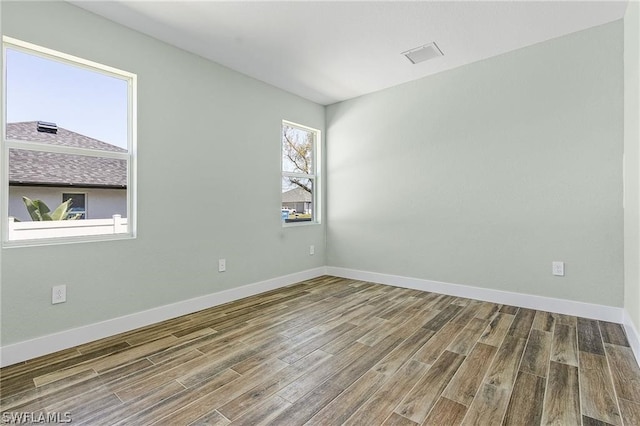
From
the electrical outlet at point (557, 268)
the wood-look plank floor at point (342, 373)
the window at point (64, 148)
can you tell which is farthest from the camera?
the electrical outlet at point (557, 268)

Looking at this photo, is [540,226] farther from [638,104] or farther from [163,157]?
[163,157]

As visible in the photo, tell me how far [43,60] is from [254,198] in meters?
2.11

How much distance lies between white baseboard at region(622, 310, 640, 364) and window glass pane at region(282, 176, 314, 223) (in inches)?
134

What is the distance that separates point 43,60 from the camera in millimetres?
2254

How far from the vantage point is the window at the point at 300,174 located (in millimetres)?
4172

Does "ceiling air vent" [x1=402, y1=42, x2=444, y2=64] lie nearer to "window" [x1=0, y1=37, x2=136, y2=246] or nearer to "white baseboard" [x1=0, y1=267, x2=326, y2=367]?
"window" [x1=0, y1=37, x2=136, y2=246]

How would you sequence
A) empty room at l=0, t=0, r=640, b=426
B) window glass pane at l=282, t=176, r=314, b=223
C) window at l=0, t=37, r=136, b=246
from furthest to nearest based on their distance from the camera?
window glass pane at l=282, t=176, r=314, b=223 → window at l=0, t=37, r=136, b=246 → empty room at l=0, t=0, r=640, b=426

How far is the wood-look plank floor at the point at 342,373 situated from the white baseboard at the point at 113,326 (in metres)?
0.08

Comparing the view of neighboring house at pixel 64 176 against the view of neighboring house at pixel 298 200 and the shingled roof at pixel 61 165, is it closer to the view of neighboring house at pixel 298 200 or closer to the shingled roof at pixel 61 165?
the shingled roof at pixel 61 165

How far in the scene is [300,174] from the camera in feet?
14.4

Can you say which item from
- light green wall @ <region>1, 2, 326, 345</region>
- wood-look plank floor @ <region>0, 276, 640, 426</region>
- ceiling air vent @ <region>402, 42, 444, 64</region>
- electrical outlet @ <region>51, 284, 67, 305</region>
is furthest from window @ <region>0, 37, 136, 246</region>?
ceiling air vent @ <region>402, 42, 444, 64</region>

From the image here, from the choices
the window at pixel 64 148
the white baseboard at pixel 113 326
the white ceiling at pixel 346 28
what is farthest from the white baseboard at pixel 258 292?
the white ceiling at pixel 346 28

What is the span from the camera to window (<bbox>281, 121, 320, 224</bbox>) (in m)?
4.17

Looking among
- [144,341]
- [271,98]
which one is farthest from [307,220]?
[144,341]
